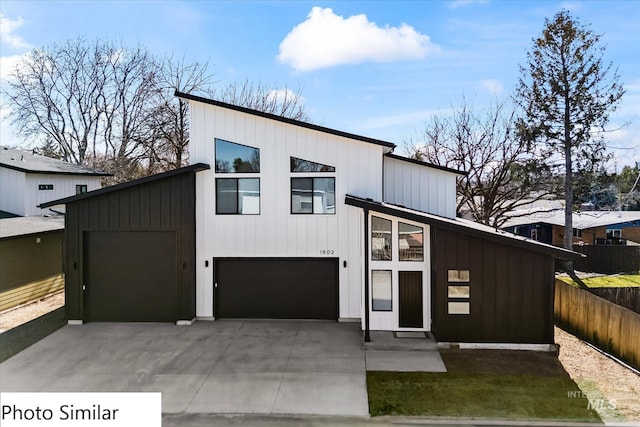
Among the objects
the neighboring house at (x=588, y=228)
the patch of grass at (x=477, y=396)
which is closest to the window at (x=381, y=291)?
the patch of grass at (x=477, y=396)

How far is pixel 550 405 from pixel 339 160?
7071 millimetres

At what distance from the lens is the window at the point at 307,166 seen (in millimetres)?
11570

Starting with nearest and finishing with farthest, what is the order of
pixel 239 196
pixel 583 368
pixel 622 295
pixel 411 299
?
pixel 583 368
pixel 411 299
pixel 239 196
pixel 622 295

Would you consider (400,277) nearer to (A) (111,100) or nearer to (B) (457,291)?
(B) (457,291)

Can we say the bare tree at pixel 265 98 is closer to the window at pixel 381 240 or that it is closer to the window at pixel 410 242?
the window at pixel 381 240

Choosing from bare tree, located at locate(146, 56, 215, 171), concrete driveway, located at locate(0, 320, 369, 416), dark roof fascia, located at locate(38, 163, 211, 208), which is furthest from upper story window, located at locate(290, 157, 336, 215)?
bare tree, located at locate(146, 56, 215, 171)

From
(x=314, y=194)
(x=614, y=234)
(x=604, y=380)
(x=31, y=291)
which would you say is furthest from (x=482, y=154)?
(x=31, y=291)

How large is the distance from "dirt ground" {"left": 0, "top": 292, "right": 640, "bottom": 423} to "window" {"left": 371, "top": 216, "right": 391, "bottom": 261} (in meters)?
2.46

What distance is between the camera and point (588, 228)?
27.2 meters

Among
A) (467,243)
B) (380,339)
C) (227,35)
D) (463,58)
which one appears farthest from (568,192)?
(227,35)

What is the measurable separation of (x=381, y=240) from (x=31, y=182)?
1531cm

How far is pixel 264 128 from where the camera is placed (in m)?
11.7

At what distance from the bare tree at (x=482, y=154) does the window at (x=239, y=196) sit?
1339 centimetres

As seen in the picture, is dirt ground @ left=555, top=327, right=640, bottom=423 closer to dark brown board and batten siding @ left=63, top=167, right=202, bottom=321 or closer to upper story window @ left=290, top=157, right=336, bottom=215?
upper story window @ left=290, top=157, right=336, bottom=215
